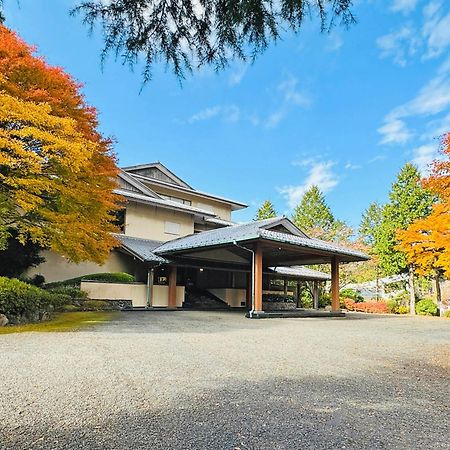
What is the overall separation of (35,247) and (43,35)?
12024 millimetres

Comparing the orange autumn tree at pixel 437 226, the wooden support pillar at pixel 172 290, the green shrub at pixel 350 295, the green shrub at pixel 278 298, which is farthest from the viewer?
the green shrub at pixel 350 295

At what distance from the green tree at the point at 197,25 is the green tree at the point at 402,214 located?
21.5 meters

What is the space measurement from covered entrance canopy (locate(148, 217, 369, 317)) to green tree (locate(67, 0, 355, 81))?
9.41m

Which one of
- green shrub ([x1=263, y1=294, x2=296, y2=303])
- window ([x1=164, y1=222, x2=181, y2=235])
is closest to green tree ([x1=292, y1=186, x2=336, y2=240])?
green shrub ([x1=263, y1=294, x2=296, y2=303])

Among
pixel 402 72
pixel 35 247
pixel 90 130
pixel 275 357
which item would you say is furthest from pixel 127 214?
pixel 402 72

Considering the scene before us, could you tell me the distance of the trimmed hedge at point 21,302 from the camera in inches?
333

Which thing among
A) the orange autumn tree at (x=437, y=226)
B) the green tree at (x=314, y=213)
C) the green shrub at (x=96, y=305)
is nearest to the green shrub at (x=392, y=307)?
the orange autumn tree at (x=437, y=226)

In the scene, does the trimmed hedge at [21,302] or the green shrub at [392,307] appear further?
the green shrub at [392,307]

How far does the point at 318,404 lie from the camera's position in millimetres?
3377

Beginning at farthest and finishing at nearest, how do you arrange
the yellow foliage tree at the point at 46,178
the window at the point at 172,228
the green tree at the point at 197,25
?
the window at the point at 172,228 → the yellow foliage tree at the point at 46,178 → the green tree at the point at 197,25

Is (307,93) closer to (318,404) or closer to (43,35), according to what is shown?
(43,35)

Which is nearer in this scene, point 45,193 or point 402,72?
point 402,72

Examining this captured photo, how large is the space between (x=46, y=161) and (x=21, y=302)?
364 centimetres

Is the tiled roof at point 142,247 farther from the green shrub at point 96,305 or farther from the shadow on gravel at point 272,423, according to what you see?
the shadow on gravel at point 272,423
